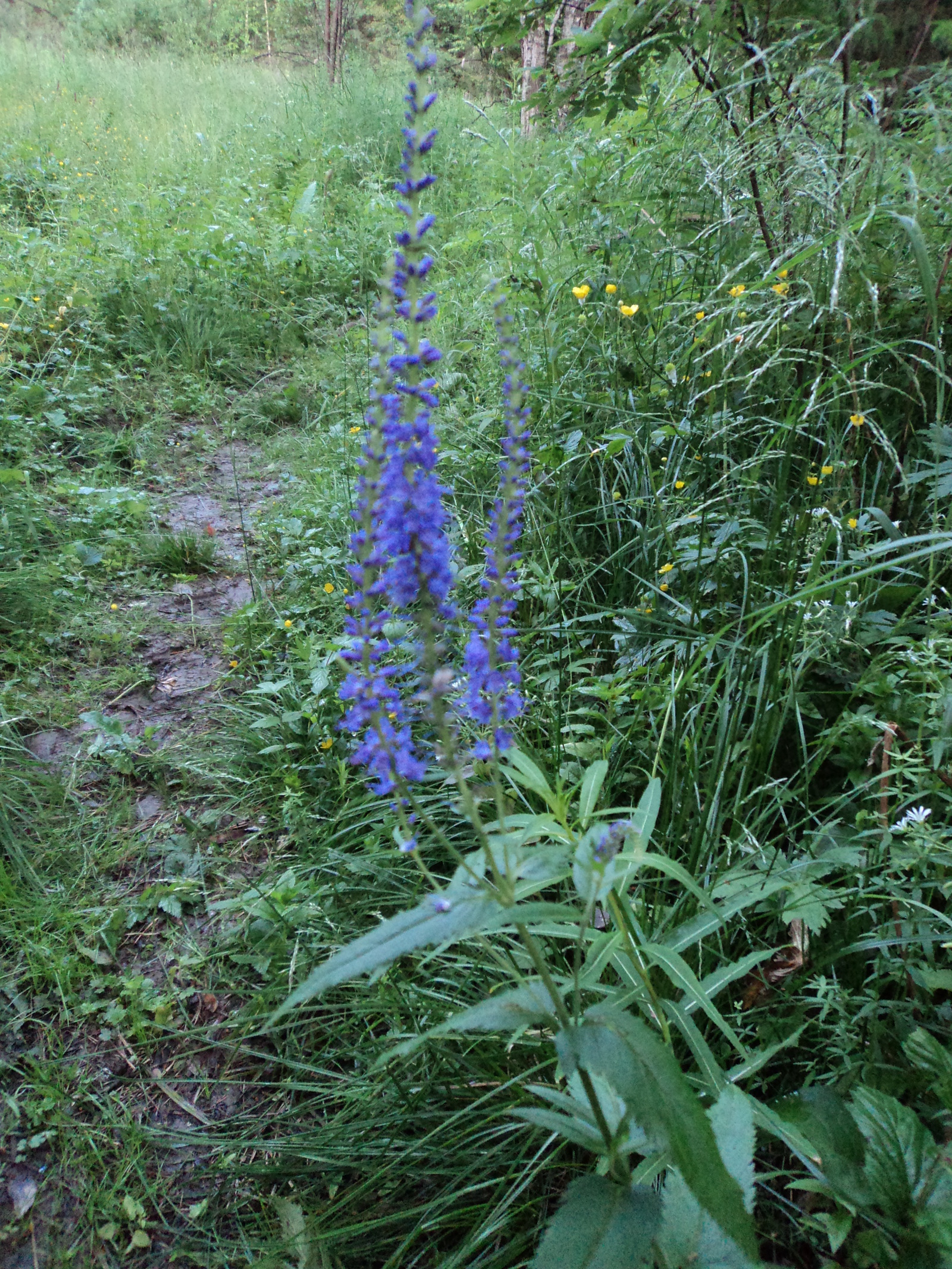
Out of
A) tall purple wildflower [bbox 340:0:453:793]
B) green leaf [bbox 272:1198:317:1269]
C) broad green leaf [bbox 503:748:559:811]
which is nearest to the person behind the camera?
tall purple wildflower [bbox 340:0:453:793]

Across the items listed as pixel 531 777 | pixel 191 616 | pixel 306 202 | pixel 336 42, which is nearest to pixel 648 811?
pixel 531 777

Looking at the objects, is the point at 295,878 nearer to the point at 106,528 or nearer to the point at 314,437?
the point at 106,528

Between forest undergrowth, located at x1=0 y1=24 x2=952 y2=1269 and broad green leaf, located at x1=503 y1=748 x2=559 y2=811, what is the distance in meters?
0.01

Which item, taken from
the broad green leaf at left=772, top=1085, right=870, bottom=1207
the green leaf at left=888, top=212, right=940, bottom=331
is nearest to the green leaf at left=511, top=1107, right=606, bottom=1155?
the broad green leaf at left=772, top=1085, right=870, bottom=1207

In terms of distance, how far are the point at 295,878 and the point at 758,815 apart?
50.6 inches

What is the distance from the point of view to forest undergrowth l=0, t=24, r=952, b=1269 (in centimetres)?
158

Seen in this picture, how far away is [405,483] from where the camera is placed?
1.04m

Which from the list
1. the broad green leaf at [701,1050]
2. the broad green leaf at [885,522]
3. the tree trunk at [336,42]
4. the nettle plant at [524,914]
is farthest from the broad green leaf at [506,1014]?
the tree trunk at [336,42]

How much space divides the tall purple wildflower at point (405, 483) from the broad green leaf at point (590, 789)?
0.43m

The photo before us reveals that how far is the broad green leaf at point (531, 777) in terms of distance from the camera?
4.51ft

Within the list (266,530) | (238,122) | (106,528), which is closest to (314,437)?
(266,530)

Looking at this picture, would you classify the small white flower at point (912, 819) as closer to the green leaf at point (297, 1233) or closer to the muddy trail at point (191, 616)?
the green leaf at point (297, 1233)

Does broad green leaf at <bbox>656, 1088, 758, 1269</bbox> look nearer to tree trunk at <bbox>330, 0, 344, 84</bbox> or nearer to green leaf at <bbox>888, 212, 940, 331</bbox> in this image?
green leaf at <bbox>888, 212, 940, 331</bbox>

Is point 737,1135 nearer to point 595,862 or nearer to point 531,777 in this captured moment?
point 595,862
